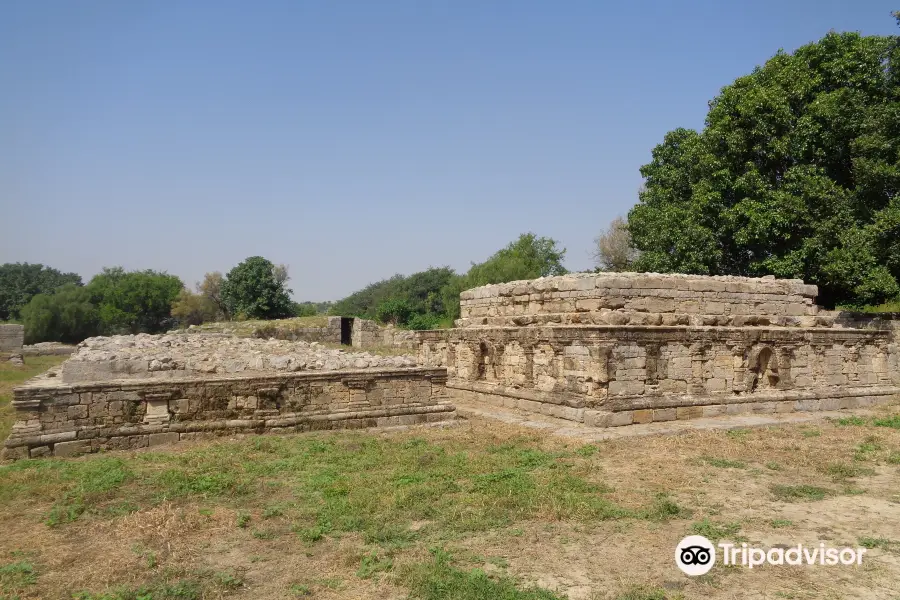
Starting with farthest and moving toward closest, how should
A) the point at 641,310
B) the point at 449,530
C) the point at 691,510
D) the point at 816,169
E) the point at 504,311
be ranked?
the point at 816,169, the point at 504,311, the point at 641,310, the point at 691,510, the point at 449,530

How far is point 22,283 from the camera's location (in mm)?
60219

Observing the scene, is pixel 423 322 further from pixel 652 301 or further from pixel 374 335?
pixel 652 301

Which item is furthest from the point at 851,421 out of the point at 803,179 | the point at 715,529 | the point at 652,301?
the point at 803,179

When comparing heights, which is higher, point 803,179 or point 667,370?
point 803,179

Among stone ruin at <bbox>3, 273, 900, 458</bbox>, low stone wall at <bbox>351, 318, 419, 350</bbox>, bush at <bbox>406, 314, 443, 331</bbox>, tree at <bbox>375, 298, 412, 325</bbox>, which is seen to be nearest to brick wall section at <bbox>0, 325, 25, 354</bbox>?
low stone wall at <bbox>351, 318, 419, 350</bbox>

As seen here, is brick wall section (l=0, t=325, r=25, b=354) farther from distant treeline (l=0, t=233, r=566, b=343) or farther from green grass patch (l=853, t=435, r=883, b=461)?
green grass patch (l=853, t=435, r=883, b=461)

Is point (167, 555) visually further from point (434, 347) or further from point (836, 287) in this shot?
point (836, 287)

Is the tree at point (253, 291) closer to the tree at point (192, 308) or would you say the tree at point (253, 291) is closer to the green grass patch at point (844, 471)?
the tree at point (192, 308)

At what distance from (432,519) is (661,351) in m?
6.51

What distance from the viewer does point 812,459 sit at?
7.38 meters

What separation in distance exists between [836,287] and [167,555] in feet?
63.0

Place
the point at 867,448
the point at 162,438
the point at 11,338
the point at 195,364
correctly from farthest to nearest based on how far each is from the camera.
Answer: the point at 11,338 < the point at 195,364 < the point at 867,448 < the point at 162,438

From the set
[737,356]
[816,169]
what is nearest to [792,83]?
[816,169]

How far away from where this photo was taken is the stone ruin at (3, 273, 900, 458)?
770 cm
